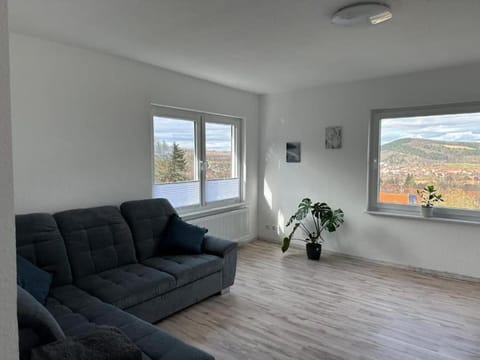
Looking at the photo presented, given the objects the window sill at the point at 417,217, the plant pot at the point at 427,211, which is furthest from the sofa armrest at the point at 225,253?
the plant pot at the point at 427,211

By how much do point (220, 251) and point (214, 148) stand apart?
1.87 metres

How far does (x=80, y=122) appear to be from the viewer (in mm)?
3125

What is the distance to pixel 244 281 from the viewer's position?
3.81 metres

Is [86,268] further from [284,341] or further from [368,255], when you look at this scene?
[368,255]

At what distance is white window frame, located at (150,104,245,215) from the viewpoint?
155 inches

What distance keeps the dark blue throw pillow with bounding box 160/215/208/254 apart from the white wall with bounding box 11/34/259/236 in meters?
0.60

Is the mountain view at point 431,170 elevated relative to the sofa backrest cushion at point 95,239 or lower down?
elevated

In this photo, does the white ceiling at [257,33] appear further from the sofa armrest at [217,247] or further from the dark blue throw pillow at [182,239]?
the sofa armrest at [217,247]

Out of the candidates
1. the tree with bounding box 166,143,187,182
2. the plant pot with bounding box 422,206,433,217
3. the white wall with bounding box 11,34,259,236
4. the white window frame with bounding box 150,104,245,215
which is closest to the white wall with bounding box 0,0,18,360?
the white wall with bounding box 11,34,259,236

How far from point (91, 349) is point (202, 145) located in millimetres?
3362

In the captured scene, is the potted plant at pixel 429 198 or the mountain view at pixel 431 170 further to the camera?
the potted plant at pixel 429 198

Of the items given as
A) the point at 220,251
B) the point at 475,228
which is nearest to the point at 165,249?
the point at 220,251

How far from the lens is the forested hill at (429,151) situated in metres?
3.85

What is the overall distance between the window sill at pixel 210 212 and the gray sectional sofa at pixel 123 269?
2.13 ft
